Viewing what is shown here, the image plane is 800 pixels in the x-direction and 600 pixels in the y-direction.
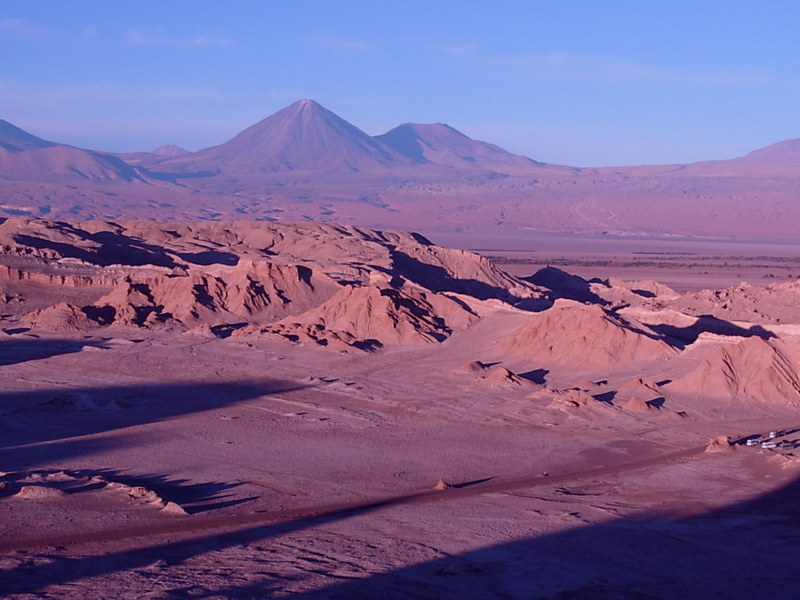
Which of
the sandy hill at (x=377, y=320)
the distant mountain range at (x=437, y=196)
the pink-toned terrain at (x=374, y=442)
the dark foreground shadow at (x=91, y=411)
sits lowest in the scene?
the dark foreground shadow at (x=91, y=411)

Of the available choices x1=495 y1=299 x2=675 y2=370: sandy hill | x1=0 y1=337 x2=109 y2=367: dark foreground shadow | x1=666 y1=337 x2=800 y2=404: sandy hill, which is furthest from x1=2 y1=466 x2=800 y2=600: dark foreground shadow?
x1=0 y1=337 x2=109 y2=367: dark foreground shadow

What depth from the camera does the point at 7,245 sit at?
39594 millimetres

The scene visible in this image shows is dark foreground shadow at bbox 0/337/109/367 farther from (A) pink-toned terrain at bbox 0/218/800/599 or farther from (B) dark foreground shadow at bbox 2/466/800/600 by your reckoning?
(B) dark foreground shadow at bbox 2/466/800/600

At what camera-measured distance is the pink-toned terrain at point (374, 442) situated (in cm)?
1102

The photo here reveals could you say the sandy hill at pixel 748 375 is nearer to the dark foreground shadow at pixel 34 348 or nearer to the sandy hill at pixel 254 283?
the sandy hill at pixel 254 283

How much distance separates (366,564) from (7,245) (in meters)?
32.3

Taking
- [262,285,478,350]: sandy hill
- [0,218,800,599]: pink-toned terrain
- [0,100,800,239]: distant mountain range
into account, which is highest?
[0,100,800,239]: distant mountain range

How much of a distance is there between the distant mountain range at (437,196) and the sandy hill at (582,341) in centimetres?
9695

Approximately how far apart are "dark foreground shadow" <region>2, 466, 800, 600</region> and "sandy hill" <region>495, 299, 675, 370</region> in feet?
39.6

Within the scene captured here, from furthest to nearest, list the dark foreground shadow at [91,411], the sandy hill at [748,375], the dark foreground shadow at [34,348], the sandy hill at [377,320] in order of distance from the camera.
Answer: the sandy hill at [377,320] < the dark foreground shadow at [34,348] < the sandy hill at [748,375] < the dark foreground shadow at [91,411]

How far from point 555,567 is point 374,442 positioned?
720 centimetres

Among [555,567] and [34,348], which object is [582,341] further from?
[555,567]

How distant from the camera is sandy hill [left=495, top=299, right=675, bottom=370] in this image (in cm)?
2522

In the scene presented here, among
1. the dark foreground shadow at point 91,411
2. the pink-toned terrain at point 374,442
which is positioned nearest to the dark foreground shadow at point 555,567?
the pink-toned terrain at point 374,442
